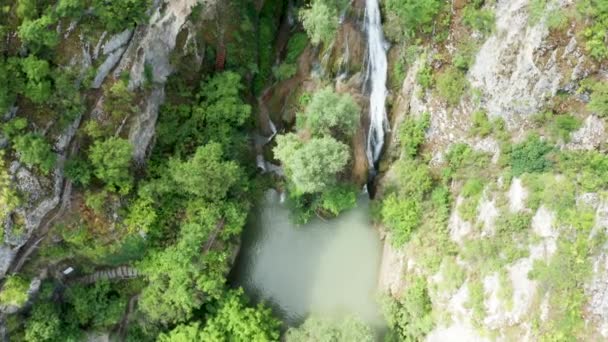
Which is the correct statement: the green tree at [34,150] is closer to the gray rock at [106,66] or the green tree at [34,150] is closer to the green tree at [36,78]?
the green tree at [36,78]

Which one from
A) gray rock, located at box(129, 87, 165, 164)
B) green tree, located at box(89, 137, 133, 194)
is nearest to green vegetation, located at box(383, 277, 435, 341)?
gray rock, located at box(129, 87, 165, 164)

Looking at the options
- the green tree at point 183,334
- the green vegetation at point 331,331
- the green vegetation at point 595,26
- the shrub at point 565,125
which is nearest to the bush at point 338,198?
the green vegetation at point 331,331

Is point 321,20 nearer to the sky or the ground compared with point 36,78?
nearer to the sky

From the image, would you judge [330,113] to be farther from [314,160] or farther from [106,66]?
[106,66]

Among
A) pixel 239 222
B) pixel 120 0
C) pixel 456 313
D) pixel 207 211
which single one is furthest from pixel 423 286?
pixel 120 0

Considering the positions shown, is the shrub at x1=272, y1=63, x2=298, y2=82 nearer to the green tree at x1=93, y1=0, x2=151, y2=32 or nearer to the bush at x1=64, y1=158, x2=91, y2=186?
the green tree at x1=93, y1=0, x2=151, y2=32

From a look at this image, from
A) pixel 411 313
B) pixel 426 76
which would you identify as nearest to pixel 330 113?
pixel 426 76
